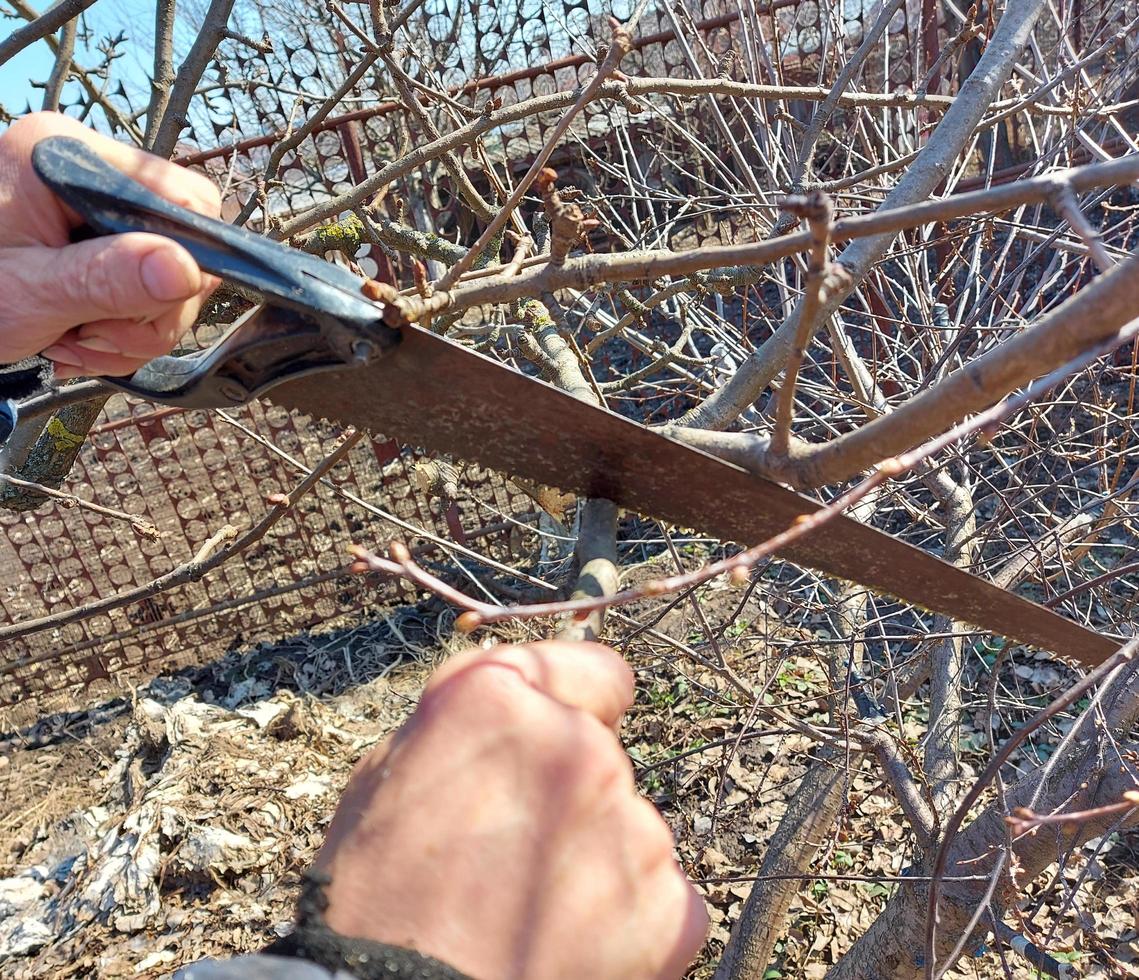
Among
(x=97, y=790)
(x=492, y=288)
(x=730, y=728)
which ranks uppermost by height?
(x=492, y=288)

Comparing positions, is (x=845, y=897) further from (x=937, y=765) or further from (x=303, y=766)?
(x=303, y=766)

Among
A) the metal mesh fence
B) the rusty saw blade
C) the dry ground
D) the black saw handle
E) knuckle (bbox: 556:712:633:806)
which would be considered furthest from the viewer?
the metal mesh fence

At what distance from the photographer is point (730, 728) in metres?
4.09

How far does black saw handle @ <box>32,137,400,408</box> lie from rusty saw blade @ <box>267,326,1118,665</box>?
3.6 inches

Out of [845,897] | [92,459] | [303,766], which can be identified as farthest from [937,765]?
[92,459]

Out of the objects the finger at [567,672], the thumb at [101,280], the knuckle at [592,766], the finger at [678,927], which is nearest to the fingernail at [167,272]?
the thumb at [101,280]

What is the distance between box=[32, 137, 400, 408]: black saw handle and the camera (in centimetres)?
137

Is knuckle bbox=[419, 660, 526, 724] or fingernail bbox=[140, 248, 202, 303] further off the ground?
fingernail bbox=[140, 248, 202, 303]

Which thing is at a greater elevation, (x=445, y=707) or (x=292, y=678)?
(x=445, y=707)

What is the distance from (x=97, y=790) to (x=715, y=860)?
372 cm

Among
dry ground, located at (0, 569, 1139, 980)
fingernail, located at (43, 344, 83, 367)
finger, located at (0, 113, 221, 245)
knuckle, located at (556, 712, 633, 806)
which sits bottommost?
dry ground, located at (0, 569, 1139, 980)

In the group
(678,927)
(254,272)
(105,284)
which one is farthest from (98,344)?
(678,927)

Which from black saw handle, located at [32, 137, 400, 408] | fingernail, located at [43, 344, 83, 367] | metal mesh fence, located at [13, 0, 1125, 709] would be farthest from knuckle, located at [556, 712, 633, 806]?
metal mesh fence, located at [13, 0, 1125, 709]

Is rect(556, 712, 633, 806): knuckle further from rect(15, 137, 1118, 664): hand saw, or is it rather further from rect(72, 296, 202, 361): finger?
rect(72, 296, 202, 361): finger
